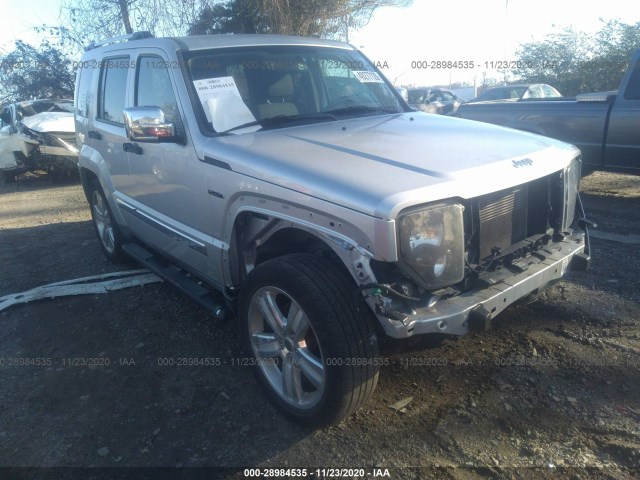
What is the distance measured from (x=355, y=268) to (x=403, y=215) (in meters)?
0.35

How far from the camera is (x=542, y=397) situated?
2951mm

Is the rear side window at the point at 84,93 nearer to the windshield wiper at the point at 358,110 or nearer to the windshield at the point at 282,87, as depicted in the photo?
the windshield at the point at 282,87

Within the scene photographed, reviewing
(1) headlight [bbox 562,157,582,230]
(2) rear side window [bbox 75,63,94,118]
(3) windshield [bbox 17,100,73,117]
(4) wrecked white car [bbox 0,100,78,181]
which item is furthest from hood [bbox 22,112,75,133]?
(1) headlight [bbox 562,157,582,230]

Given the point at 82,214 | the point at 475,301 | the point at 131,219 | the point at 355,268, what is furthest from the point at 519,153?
the point at 82,214

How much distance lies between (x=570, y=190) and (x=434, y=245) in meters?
1.33

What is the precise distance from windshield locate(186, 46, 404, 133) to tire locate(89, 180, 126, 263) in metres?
2.38

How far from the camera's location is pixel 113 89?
4711 millimetres

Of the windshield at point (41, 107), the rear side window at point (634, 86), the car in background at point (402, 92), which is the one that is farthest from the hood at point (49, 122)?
the rear side window at point (634, 86)

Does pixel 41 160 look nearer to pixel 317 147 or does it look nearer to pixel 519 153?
pixel 317 147

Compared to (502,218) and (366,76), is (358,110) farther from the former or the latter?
(502,218)

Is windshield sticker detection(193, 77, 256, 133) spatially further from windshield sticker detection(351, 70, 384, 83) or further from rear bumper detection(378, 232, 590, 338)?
rear bumper detection(378, 232, 590, 338)

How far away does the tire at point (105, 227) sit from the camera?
5363mm

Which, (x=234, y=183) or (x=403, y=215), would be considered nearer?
(x=403, y=215)

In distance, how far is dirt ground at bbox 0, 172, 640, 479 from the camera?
8.55 feet
